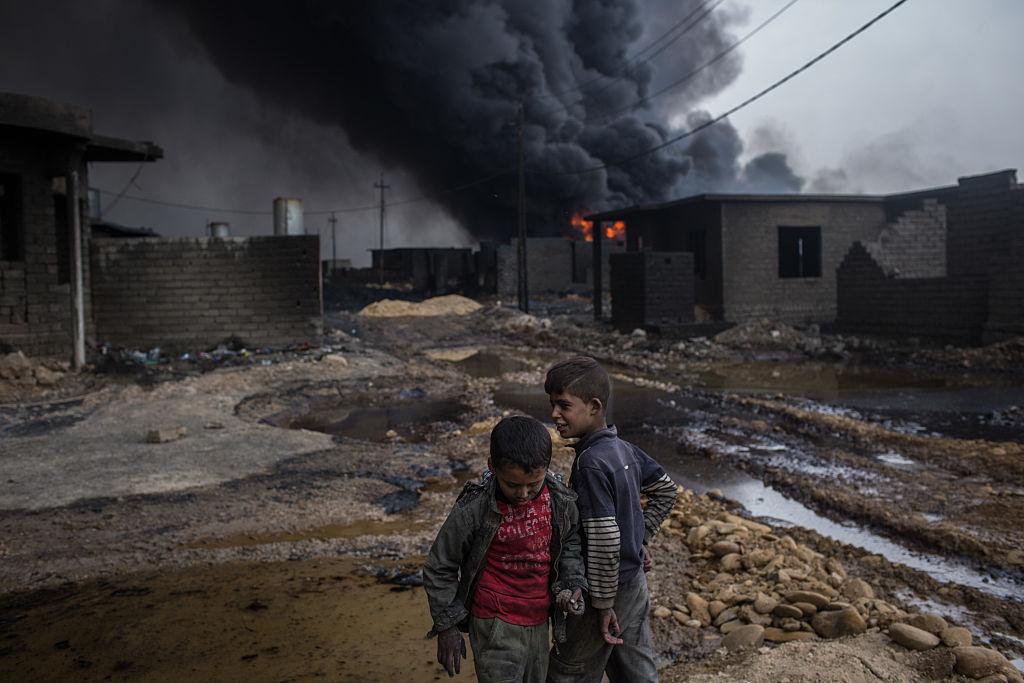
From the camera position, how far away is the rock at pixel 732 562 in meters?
4.25

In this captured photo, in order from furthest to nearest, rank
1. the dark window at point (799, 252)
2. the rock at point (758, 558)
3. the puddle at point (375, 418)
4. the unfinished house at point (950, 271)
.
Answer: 1. the dark window at point (799, 252)
2. the unfinished house at point (950, 271)
3. the puddle at point (375, 418)
4. the rock at point (758, 558)

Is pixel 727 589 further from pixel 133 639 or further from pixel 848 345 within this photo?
pixel 848 345

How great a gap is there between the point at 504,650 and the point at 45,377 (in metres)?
11.7

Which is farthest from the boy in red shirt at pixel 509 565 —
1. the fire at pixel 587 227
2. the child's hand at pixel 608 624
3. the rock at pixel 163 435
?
the fire at pixel 587 227

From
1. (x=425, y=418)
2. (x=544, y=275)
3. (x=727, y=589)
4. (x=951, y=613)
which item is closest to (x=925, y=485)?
(x=951, y=613)

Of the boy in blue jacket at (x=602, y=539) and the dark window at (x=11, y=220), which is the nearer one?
the boy in blue jacket at (x=602, y=539)

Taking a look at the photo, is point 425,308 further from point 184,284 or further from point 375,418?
point 375,418

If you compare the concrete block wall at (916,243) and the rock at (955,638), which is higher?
the concrete block wall at (916,243)

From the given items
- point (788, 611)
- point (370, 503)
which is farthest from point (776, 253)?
point (788, 611)

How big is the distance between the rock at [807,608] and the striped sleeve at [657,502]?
4.96 feet

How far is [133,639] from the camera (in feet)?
11.4

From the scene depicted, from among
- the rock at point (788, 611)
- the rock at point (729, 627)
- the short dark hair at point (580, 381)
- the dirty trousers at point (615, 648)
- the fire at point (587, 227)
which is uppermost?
the fire at point (587, 227)

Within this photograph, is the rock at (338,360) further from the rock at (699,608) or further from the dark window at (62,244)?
the rock at (699,608)

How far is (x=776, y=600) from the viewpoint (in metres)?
3.75
